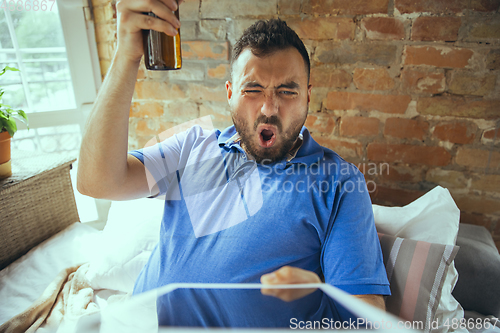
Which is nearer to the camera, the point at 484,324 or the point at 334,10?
the point at 484,324

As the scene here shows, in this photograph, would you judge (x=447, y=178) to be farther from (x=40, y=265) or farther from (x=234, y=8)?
(x=40, y=265)

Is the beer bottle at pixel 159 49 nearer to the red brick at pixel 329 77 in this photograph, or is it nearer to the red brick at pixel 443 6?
the red brick at pixel 329 77

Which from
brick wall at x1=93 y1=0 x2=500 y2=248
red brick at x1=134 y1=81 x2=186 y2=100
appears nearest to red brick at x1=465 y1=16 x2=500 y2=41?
brick wall at x1=93 y1=0 x2=500 y2=248

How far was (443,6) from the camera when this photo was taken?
1038mm

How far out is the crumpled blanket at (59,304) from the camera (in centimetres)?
79

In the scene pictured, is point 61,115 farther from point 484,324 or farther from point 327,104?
point 484,324

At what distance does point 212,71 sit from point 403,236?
→ 3.56ft

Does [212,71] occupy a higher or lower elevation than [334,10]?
lower

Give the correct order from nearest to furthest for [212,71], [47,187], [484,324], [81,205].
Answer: [484,324] < [47,187] < [212,71] < [81,205]

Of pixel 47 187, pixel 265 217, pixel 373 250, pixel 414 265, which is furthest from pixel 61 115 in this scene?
pixel 414 265

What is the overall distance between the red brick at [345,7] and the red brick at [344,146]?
1.73 ft

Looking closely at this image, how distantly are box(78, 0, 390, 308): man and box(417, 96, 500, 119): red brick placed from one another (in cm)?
54

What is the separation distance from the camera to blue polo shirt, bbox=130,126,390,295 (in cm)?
75

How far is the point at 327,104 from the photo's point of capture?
1.25 m
